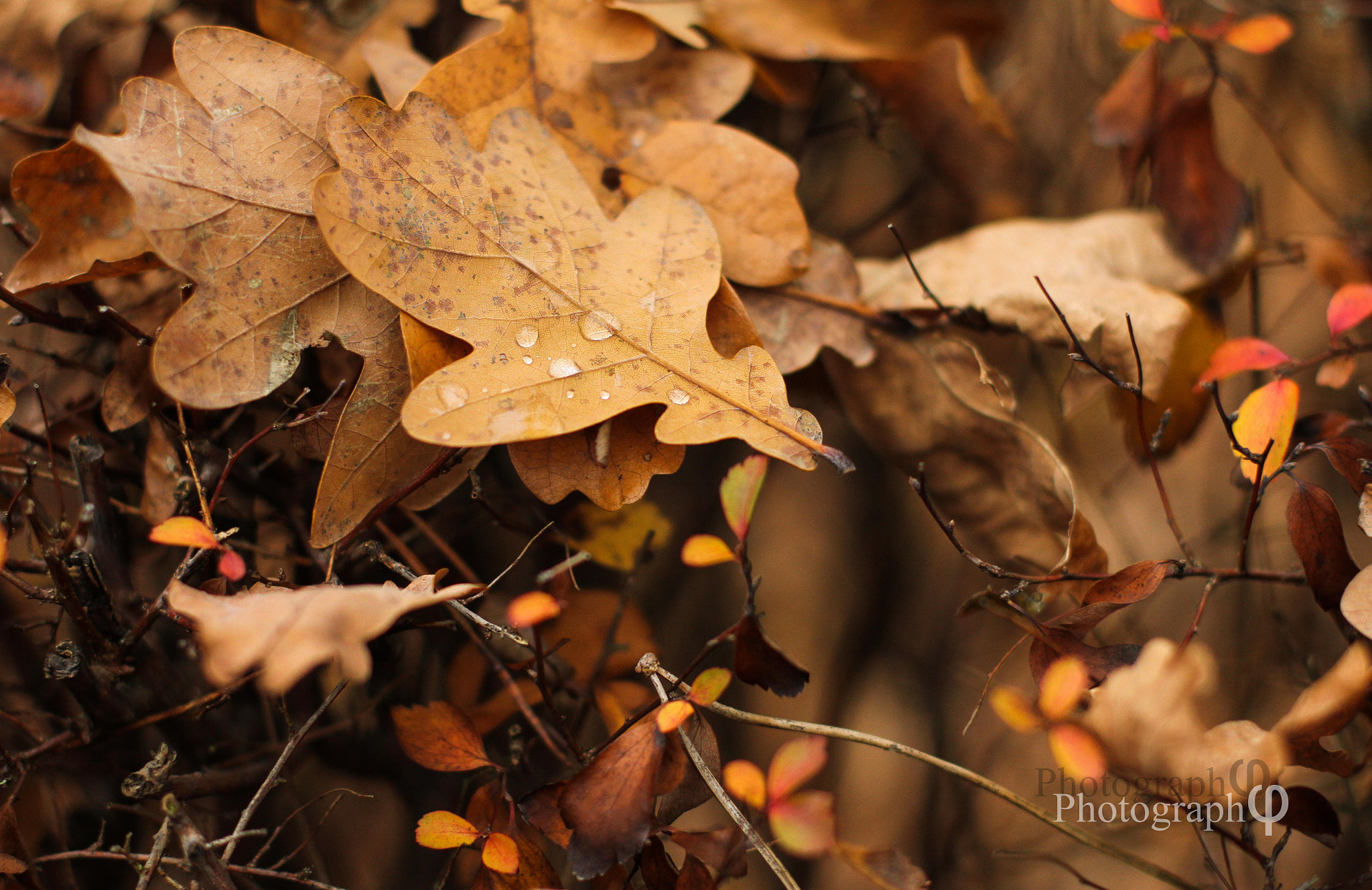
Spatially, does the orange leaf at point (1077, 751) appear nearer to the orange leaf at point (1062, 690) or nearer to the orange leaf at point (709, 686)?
the orange leaf at point (1062, 690)

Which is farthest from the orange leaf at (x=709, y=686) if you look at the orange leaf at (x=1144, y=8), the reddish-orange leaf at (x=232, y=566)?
the orange leaf at (x=1144, y=8)

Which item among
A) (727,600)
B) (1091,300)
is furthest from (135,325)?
(1091,300)

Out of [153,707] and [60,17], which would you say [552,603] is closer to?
[153,707]

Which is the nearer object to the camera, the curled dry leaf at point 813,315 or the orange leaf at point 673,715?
the orange leaf at point 673,715

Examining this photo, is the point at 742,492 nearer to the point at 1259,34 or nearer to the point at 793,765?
the point at 793,765

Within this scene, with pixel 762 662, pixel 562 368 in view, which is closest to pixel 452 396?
pixel 562 368
